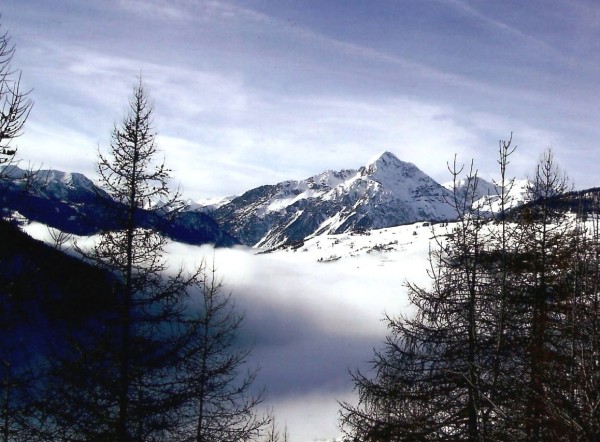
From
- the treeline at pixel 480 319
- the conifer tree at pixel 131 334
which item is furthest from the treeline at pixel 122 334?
the treeline at pixel 480 319

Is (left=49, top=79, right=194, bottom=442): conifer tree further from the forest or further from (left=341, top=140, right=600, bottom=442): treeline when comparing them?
(left=341, top=140, right=600, bottom=442): treeline

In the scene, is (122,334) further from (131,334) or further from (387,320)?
(387,320)

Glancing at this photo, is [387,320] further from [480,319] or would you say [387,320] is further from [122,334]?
[122,334]

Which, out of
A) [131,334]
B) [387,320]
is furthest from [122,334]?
[387,320]

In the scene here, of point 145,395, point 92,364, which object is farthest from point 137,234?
point 145,395

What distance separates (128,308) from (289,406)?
598 ft

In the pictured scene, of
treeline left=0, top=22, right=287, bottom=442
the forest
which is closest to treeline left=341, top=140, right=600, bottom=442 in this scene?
the forest

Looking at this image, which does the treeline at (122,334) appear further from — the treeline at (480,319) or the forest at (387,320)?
the treeline at (480,319)

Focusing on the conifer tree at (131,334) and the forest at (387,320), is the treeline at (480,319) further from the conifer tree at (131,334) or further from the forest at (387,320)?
the conifer tree at (131,334)

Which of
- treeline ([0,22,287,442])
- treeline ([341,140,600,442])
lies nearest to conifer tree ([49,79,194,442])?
treeline ([0,22,287,442])

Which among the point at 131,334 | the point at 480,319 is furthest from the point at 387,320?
the point at 131,334

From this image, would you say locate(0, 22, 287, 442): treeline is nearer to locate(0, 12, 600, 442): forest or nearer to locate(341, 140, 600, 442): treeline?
locate(0, 12, 600, 442): forest

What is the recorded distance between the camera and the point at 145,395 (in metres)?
11.1

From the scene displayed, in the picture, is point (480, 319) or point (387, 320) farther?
point (387, 320)
